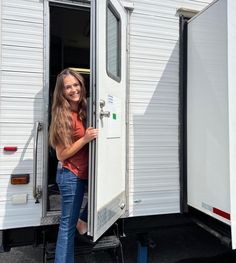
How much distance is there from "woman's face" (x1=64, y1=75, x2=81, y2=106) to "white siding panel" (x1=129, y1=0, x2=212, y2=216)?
23.1 inches

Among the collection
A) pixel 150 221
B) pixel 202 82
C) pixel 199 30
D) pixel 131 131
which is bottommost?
pixel 150 221

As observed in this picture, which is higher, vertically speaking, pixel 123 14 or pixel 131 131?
pixel 123 14

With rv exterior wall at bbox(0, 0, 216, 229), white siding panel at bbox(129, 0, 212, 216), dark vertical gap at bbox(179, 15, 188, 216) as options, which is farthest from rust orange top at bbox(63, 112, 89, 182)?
dark vertical gap at bbox(179, 15, 188, 216)

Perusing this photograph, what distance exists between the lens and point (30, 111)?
2.44 metres

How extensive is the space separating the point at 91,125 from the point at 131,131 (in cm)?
66

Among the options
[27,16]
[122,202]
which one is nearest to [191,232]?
[122,202]

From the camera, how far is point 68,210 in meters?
2.27

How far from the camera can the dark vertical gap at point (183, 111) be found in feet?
9.42

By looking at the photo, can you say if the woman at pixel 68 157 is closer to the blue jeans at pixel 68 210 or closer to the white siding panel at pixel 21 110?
the blue jeans at pixel 68 210

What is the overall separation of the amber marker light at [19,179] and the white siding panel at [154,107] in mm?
912

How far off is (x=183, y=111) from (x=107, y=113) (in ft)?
3.19

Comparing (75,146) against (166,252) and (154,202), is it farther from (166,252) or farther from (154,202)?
(166,252)

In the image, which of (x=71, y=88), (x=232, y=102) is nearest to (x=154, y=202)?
(x=232, y=102)

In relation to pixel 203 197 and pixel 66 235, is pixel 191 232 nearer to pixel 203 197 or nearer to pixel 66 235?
pixel 203 197
